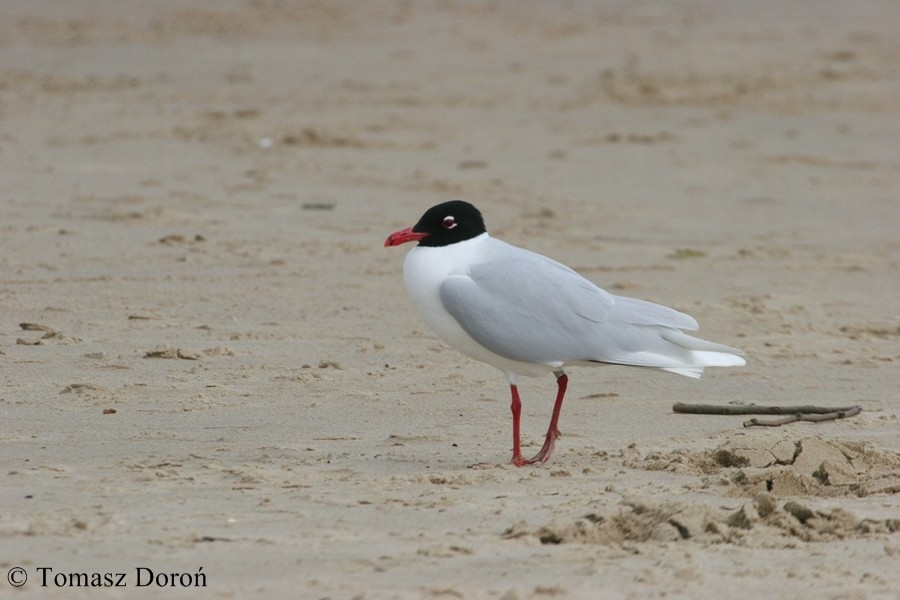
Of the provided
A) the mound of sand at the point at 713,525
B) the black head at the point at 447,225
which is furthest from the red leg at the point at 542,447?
the mound of sand at the point at 713,525

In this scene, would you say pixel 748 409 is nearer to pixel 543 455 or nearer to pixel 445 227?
pixel 543 455

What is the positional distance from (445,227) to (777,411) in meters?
1.73

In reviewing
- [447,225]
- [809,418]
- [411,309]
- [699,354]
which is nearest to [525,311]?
[447,225]

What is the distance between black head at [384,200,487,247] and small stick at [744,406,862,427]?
4.93 feet

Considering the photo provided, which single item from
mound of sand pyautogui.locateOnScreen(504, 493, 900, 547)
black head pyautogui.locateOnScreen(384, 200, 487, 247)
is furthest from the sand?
black head pyautogui.locateOnScreen(384, 200, 487, 247)

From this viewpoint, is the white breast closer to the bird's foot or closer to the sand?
the bird's foot

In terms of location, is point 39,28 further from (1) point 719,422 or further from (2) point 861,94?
(1) point 719,422

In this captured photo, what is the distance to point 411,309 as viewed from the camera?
28.3ft

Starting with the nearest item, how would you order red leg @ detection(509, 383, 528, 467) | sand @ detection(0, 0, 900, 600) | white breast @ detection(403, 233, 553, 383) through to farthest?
sand @ detection(0, 0, 900, 600)
red leg @ detection(509, 383, 528, 467)
white breast @ detection(403, 233, 553, 383)

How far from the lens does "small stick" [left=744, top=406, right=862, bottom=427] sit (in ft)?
20.8

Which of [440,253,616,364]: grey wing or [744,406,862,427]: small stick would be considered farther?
[744,406,862,427]: small stick

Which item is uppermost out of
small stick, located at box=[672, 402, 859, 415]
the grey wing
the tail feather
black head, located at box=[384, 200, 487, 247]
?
black head, located at box=[384, 200, 487, 247]

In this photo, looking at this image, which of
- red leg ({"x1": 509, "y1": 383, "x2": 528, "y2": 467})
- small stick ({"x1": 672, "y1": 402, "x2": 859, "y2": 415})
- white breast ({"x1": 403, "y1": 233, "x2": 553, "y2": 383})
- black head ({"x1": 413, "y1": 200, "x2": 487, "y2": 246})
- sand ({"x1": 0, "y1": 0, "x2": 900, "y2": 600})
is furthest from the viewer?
small stick ({"x1": 672, "y1": 402, "x2": 859, "y2": 415})

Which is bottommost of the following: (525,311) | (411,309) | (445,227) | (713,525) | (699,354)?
(411,309)
